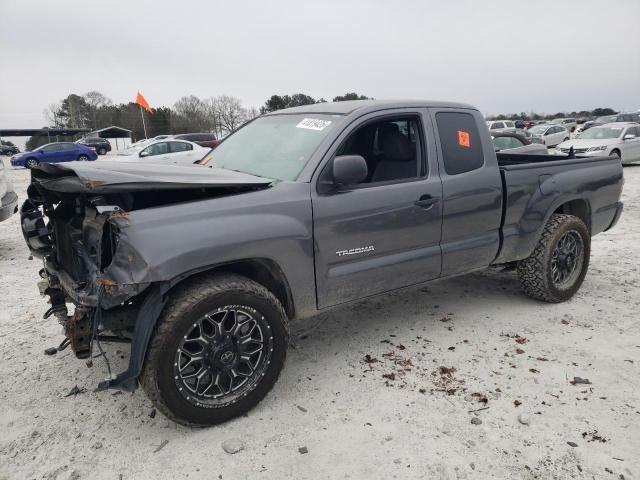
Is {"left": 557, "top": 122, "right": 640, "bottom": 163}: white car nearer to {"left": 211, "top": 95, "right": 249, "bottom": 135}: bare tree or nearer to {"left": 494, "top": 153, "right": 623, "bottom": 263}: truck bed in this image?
{"left": 494, "top": 153, "right": 623, "bottom": 263}: truck bed

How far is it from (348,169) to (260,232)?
70 cm

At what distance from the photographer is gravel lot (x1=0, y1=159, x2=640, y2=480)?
100 inches

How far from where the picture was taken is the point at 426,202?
356cm

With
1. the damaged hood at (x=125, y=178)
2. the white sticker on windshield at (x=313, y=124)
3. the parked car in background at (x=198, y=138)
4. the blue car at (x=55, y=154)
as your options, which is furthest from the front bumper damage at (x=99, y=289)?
the blue car at (x=55, y=154)

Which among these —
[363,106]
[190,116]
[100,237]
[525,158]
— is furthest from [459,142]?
[190,116]

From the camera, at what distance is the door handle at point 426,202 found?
3.53 m

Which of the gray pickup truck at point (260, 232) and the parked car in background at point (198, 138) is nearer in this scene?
the gray pickup truck at point (260, 232)

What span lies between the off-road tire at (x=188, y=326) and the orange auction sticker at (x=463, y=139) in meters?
2.10

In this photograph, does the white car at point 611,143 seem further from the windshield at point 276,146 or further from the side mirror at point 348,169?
the side mirror at point 348,169

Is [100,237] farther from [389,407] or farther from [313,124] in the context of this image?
[389,407]

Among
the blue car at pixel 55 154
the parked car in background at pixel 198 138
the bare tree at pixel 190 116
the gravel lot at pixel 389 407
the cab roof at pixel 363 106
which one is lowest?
the gravel lot at pixel 389 407

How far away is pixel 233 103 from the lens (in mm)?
66250

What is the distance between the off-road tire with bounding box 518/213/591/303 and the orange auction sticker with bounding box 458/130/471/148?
1.26m

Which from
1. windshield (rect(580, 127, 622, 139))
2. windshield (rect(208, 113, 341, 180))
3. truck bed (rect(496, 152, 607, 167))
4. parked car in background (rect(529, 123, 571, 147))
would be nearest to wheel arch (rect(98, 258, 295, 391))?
windshield (rect(208, 113, 341, 180))
